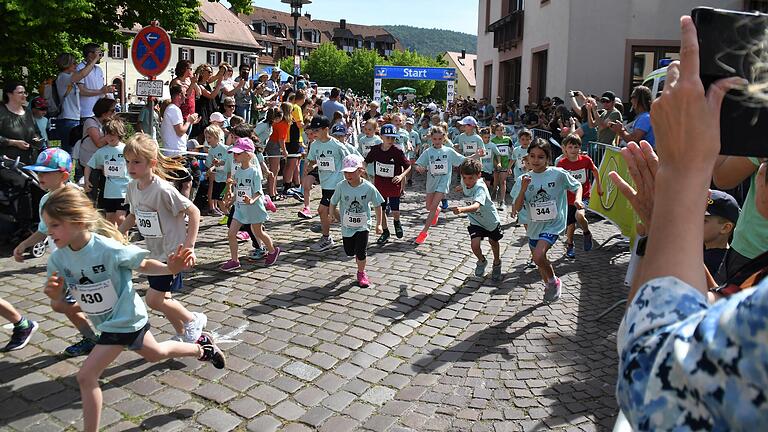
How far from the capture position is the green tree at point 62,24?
13703 mm

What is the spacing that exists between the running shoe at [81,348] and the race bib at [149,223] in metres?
0.95

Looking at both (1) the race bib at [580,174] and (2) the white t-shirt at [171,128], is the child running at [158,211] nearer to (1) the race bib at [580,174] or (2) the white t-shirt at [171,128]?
(2) the white t-shirt at [171,128]

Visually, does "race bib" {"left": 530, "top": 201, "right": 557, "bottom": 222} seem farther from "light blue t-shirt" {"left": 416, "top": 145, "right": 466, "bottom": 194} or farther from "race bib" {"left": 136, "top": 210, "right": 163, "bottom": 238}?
"race bib" {"left": 136, "top": 210, "right": 163, "bottom": 238}

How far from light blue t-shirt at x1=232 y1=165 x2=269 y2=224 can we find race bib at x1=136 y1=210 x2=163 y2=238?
236 centimetres

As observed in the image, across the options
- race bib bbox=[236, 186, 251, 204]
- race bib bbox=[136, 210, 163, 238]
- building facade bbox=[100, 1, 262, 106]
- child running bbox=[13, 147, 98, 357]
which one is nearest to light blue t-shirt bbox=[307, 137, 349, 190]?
race bib bbox=[236, 186, 251, 204]

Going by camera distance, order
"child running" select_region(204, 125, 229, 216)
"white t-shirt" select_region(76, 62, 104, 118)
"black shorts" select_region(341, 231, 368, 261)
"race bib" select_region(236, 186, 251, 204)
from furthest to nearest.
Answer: "child running" select_region(204, 125, 229, 216), "white t-shirt" select_region(76, 62, 104, 118), "race bib" select_region(236, 186, 251, 204), "black shorts" select_region(341, 231, 368, 261)

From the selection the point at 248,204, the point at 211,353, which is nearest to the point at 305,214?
the point at 248,204

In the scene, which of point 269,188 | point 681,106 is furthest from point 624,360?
point 269,188

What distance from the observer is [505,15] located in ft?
91.9

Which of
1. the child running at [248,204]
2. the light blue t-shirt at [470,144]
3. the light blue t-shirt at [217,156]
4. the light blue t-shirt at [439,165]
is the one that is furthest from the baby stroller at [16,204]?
the light blue t-shirt at [470,144]

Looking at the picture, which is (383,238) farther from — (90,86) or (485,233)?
(90,86)

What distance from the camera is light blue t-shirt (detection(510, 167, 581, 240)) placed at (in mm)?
6996

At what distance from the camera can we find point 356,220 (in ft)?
24.5

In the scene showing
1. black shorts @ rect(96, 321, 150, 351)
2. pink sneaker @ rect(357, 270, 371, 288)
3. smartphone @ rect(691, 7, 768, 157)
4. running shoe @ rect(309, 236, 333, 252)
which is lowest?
pink sneaker @ rect(357, 270, 371, 288)
